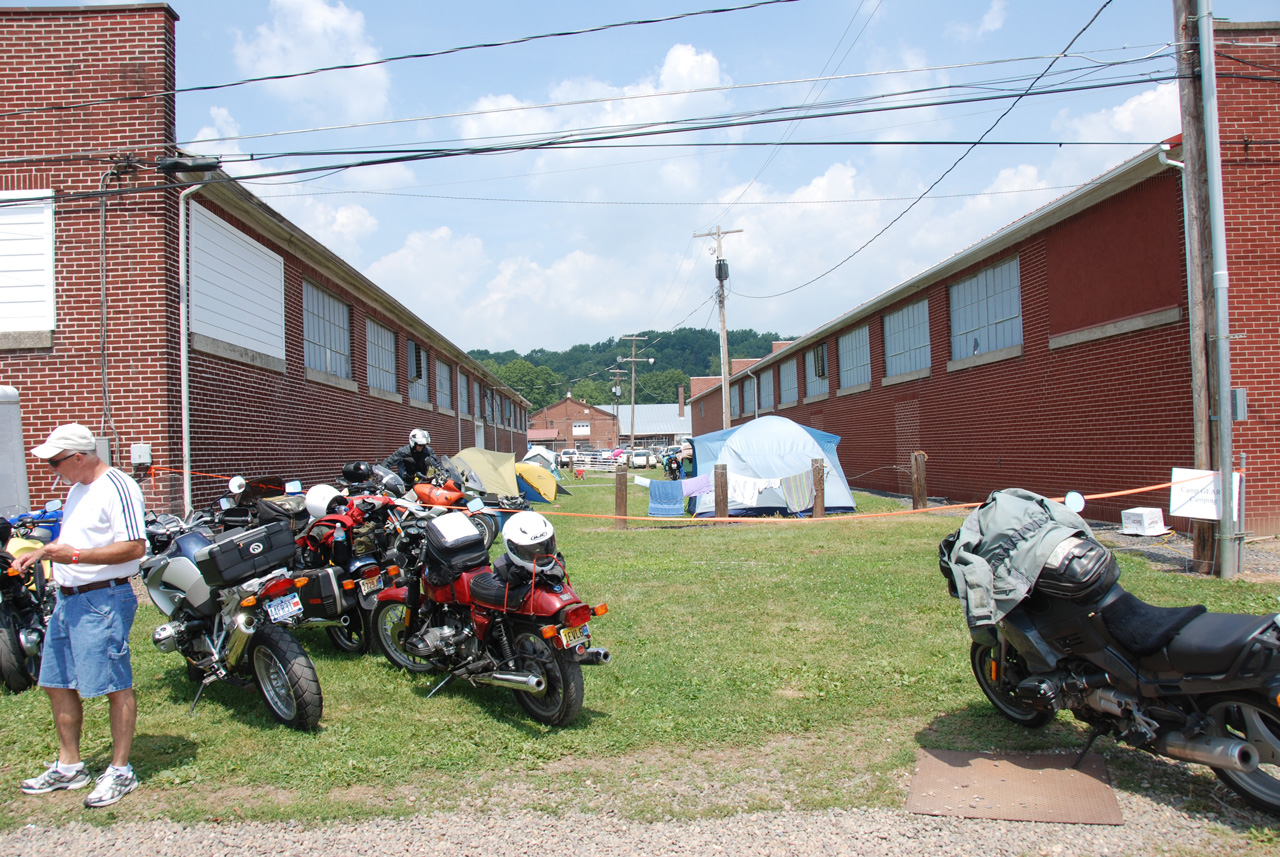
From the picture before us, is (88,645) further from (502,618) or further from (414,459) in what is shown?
(414,459)

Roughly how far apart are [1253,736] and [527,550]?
359 centimetres

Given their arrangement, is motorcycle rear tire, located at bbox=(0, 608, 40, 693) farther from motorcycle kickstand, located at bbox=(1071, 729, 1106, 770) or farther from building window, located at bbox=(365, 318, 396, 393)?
building window, located at bbox=(365, 318, 396, 393)

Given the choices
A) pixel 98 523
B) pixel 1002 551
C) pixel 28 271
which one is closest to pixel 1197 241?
pixel 1002 551

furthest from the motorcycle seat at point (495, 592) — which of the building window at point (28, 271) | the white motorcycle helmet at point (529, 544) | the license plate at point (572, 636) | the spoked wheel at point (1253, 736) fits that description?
the building window at point (28, 271)

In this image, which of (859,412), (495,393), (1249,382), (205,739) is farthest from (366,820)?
(495,393)

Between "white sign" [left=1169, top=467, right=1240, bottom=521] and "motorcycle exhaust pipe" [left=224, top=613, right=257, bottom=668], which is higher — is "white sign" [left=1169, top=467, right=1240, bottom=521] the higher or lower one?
the higher one

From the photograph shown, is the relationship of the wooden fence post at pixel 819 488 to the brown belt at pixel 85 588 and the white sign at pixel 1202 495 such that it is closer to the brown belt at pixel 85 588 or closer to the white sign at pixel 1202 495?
the white sign at pixel 1202 495

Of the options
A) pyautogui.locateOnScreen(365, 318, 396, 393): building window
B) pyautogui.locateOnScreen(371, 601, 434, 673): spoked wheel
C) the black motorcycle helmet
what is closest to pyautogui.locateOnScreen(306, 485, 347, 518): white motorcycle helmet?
pyautogui.locateOnScreen(371, 601, 434, 673): spoked wheel

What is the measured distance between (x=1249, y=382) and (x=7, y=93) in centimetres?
1645

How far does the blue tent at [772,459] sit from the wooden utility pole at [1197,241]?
813 centimetres

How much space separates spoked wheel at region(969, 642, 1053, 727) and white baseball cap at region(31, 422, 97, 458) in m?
4.93

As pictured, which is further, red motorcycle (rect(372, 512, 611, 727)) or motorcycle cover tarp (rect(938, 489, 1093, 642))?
red motorcycle (rect(372, 512, 611, 727))

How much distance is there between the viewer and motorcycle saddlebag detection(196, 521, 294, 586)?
16.3ft

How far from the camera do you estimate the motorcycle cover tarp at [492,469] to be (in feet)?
58.7
